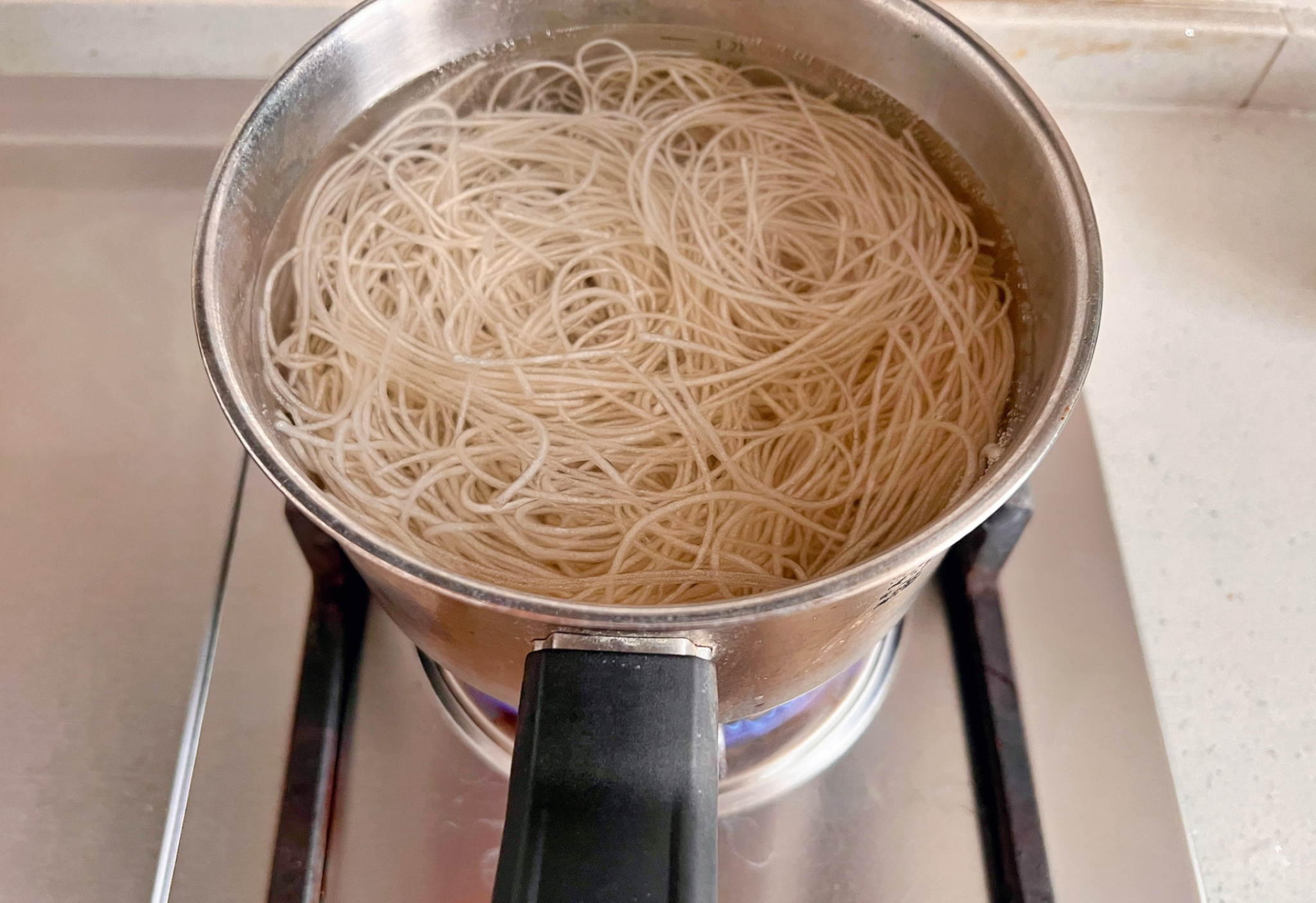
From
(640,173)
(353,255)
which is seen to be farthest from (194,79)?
(640,173)

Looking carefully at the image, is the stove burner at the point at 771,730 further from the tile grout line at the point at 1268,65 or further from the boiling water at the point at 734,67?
the tile grout line at the point at 1268,65

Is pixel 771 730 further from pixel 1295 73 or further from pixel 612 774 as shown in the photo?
pixel 1295 73

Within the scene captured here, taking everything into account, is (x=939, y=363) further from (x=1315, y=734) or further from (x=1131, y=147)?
(x=1131, y=147)

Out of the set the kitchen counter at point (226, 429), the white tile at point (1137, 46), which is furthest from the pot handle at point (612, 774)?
the white tile at point (1137, 46)

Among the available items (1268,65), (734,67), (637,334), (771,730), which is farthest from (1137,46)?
(771,730)

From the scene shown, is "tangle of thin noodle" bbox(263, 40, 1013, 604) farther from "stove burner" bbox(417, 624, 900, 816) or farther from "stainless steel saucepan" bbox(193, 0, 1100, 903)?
"stove burner" bbox(417, 624, 900, 816)

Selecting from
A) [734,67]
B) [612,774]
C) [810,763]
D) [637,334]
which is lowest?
[810,763]

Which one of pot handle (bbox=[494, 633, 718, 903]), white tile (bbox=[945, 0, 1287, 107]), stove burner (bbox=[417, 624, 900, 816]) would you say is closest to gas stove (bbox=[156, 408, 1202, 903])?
stove burner (bbox=[417, 624, 900, 816])
